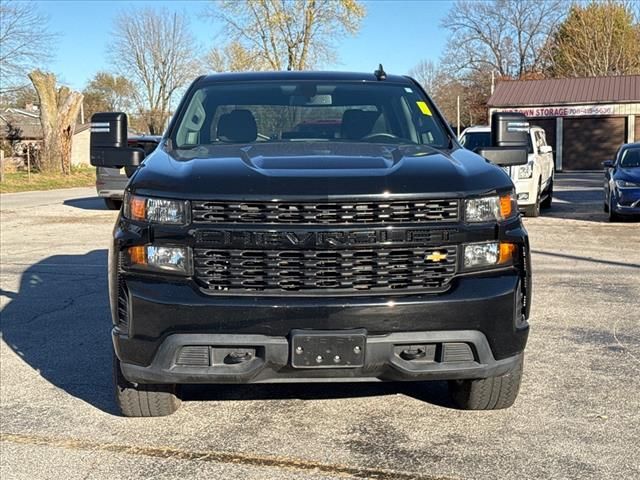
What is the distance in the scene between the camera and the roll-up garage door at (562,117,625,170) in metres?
38.0

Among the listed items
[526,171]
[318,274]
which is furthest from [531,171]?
[318,274]

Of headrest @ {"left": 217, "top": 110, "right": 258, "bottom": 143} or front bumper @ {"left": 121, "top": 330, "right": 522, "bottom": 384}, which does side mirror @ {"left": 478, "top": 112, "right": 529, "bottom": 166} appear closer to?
headrest @ {"left": 217, "top": 110, "right": 258, "bottom": 143}

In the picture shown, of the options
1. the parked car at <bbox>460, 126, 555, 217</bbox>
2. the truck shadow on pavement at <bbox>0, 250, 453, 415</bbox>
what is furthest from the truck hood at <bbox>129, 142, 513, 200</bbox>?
the parked car at <bbox>460, 126, 555, 217</bbox>

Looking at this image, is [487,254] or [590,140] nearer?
[487,254]

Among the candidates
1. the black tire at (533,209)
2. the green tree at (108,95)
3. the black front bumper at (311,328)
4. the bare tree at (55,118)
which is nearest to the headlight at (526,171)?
the black tire at (533,209)

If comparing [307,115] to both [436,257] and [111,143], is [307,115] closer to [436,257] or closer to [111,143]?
[111,143]

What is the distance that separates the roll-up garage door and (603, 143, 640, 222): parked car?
24047 millimetres

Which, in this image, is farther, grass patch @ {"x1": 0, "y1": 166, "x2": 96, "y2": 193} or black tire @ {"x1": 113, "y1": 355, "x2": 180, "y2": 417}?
grass patch @ {"x1": 0, "y1": 166, "x2": 96, "y2": 193}

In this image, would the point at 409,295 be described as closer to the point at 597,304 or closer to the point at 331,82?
the point at 331,82

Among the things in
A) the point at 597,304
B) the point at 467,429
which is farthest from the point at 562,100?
the point at 467,429

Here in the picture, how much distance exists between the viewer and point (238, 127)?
4.91m

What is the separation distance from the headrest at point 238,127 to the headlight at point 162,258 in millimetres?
1366

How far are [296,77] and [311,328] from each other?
2494mm

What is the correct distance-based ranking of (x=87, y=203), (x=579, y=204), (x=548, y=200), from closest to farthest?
1. (x=548, y=200)
2. (x=579, y=204)
3. (x=87, y=203)
